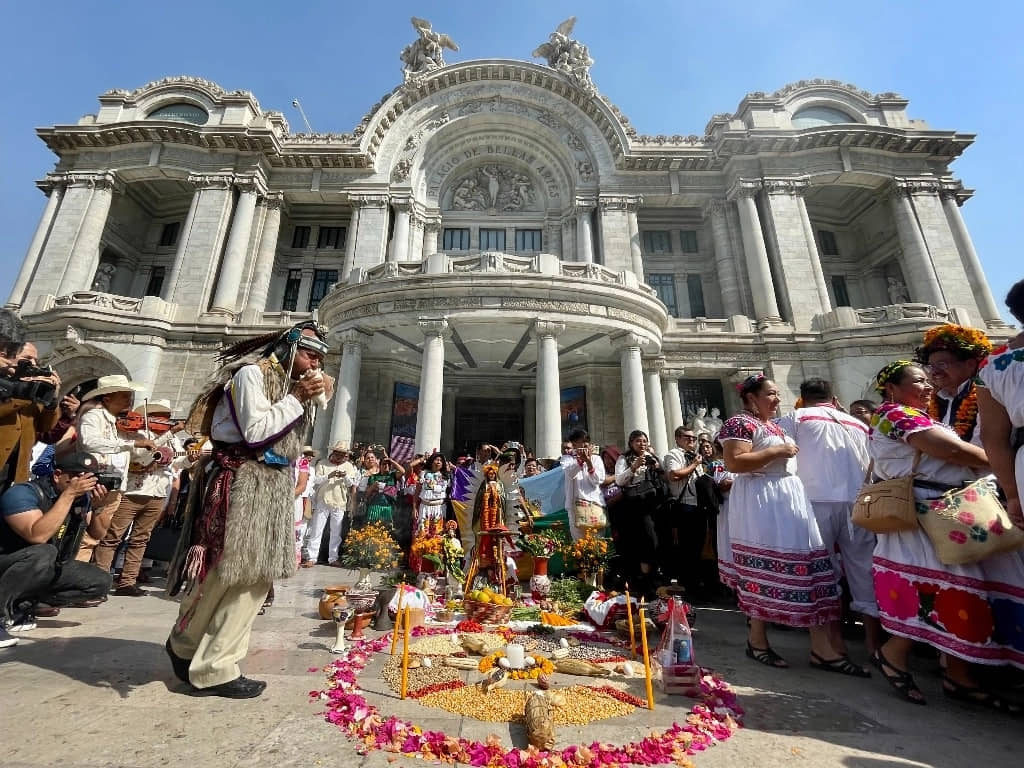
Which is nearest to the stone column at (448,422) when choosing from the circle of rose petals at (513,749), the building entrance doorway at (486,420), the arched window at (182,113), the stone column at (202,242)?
the building entrance doorway at (486,420)

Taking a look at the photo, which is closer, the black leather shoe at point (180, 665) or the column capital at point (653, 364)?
the black leather shoe at point (180, 665)

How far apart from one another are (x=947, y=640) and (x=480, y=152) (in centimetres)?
2730

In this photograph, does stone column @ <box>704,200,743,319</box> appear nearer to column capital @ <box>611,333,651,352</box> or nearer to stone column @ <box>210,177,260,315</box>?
column capital @ <box>611,333,651,352</box>

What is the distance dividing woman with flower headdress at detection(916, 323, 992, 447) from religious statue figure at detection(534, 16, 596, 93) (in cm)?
2521

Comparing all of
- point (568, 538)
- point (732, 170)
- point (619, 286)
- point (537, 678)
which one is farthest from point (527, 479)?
point (732, 170)

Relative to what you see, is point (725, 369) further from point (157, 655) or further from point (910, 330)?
point (157, 655)

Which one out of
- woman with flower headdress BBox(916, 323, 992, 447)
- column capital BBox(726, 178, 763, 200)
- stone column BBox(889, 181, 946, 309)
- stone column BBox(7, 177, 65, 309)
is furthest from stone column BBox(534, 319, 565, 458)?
stone column BBox(7, 177, 65, 309)

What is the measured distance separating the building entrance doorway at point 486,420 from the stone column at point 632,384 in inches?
258

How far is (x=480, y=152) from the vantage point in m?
25.5

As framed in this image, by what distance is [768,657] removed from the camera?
3686mm

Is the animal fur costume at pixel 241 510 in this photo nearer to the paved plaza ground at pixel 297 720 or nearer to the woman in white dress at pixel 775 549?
the paved plaza ground at pixel 297 720

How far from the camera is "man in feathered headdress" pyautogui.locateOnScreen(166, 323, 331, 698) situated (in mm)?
2773

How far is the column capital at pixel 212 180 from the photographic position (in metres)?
22.1

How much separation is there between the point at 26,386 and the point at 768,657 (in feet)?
20.6
